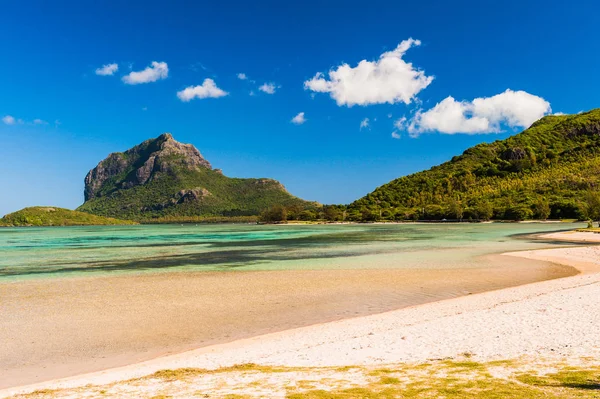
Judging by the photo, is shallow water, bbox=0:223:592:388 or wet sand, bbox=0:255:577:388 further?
shallow water, bbox=0:223:592:388

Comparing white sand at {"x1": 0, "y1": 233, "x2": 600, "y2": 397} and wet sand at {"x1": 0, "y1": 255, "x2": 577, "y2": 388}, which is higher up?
white sand at {"x1": 0, "y1": 233, "x2": 600, "y2": 397}

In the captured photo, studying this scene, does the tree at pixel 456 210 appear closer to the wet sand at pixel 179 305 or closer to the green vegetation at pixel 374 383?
the wet sand at pixel 179 305

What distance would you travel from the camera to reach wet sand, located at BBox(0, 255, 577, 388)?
38.1 ft

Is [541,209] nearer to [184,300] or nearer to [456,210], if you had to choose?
[456,210]

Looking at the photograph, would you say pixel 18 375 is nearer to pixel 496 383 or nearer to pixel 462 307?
pixel 496 383

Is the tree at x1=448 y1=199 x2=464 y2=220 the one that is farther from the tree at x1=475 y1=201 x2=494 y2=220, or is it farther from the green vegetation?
the green vegetation

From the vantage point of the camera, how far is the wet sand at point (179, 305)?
11602mm

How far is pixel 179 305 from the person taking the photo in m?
17.8

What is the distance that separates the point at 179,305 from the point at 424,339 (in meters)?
11.0

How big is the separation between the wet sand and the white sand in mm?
1263

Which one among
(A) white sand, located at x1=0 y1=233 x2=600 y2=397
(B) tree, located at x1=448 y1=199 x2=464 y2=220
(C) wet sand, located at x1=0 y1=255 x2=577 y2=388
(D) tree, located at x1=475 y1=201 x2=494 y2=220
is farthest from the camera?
(B) tree, located at x1=448 y1=199 x2=464 y2=220

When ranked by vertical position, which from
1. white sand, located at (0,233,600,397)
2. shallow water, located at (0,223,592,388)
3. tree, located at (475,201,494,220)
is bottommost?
shallow water, located at (0,223,592,388)

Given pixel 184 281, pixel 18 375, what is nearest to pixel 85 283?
pixel 184 281

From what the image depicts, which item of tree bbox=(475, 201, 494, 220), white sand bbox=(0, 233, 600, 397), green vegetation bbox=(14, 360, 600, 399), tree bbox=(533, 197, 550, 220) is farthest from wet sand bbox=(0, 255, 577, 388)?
tree bbox=(475, 201, 494, 220)
